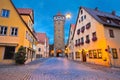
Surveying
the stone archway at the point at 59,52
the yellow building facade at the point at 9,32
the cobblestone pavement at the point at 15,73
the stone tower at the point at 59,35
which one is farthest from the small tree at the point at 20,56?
the stone archway at the point at 59,52

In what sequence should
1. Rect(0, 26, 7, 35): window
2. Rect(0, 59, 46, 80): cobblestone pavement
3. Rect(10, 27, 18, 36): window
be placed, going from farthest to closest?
Rect(10, 27, 18, 36): window, Rect(0, 26, 7, 35): window, Rect(0, 59, 46, 80): cobblestone pavement

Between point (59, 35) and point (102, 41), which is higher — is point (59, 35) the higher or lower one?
the higher one

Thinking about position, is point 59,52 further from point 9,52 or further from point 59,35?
point 9,52

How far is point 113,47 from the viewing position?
60.2 feet

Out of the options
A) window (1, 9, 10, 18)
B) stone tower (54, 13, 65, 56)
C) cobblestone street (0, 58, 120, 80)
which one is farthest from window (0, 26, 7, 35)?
stone tower (54, 13, 65, 56)

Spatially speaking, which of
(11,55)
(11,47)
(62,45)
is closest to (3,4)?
(11,47)

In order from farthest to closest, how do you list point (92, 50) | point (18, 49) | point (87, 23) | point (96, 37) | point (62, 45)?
point (62, 45), point (87, 23), point (92, 50), point (96, 37), point (18, 49)

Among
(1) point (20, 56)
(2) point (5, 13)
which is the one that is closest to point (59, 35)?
(2) point (5, 13)

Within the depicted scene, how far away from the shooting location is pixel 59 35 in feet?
223

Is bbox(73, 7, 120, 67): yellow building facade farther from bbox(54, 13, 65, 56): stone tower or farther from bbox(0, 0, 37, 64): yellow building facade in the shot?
bbox(54, 13, 65, 56): stone tower

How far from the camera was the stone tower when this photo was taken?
66.2 meters

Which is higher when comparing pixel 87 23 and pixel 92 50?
pixel 87 23

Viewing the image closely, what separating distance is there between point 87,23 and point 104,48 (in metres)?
7.49

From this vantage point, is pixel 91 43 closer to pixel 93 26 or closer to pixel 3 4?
pixel 93 26
